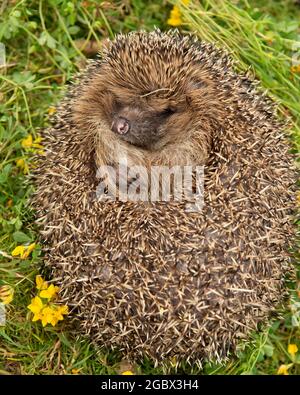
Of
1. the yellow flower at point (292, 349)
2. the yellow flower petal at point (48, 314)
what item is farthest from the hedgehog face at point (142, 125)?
the yellow flower at point (292, 349)

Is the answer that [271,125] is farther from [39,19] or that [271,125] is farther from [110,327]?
[39,19]

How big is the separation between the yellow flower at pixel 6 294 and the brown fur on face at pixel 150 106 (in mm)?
841

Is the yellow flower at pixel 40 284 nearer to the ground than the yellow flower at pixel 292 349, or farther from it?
farther from it

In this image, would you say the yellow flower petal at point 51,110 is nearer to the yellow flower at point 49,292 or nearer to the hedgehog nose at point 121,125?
the hedgehog nose at point 121,125

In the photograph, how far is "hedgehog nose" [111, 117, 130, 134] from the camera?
3.12m

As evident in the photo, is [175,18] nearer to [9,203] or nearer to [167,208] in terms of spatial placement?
[9,203]

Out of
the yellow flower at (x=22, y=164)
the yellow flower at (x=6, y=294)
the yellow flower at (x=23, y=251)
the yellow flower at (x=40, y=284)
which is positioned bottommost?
the yellow flower at (x=6, y=294)

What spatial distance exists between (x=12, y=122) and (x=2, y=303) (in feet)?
3.53

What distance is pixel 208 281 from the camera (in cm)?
280

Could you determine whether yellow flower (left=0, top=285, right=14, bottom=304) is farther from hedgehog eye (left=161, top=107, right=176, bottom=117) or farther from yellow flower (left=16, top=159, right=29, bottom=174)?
hedgehog eye (left=161, top=107, right=176, bottom=117)

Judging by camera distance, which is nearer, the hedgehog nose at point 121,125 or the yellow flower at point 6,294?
the hedgehog nose at point 121,125

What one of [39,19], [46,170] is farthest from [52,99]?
[46,170]

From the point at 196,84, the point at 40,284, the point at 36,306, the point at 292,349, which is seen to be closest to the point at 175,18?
the point at 196,84

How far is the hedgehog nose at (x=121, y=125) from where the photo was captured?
3.12 meters
